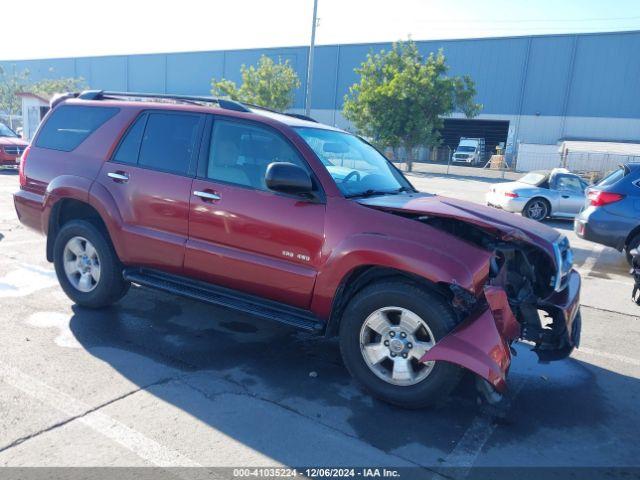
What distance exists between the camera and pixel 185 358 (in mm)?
4066

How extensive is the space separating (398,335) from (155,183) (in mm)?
2415

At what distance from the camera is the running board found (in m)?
3.76

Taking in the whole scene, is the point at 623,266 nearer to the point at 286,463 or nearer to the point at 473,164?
the point at 286,463

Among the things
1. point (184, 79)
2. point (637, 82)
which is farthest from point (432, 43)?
point (184, 79)

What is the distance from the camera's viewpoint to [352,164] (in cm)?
435

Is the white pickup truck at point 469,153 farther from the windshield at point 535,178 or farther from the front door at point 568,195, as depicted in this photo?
the front door at point 568,195

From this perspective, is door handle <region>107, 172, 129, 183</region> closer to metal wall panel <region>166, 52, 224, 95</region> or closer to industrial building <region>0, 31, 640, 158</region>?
industrial building <region>0, 31, 640, 158</region>

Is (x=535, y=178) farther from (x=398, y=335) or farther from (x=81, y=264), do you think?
(x=81, y=264)

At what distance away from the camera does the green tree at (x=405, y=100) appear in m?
30.8

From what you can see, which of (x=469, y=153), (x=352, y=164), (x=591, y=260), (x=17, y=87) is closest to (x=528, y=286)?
(x=352, y=164)

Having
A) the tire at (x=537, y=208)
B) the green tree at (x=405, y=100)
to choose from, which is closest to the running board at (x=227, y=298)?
the tire at (x=537, y=208)

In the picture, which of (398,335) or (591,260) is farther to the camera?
(591,260)

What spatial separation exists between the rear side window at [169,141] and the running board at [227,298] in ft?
3.09

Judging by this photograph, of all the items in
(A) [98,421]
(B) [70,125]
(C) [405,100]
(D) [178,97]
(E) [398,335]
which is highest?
(C) [405,100]
